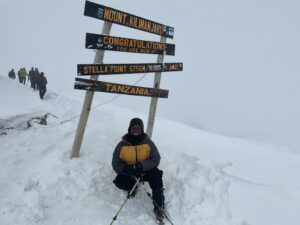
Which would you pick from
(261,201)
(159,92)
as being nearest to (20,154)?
(159,92)

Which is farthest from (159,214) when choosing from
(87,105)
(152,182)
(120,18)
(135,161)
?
(120,18)

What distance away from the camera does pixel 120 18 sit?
8398 millimetres

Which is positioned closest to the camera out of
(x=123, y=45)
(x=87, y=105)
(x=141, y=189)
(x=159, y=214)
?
(x=159, y=214)

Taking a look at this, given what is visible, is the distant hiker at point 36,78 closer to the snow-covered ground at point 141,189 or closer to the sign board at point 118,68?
the snow-covered ground at point 141,189

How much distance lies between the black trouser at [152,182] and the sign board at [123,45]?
2579mm

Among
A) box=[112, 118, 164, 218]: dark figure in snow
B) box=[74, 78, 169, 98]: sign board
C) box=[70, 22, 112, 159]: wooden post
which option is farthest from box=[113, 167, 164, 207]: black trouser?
box=[74, 78, 169, 98]: sign board

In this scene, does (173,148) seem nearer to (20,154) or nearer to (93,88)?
(93,88)

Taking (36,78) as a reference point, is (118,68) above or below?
above

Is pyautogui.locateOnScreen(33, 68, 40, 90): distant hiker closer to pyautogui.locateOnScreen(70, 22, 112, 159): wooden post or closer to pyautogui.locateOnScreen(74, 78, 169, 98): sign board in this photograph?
pyautogui.locateOnScreen(74, 78, 169, 98): sign board

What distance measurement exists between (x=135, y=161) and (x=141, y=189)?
2.39ft

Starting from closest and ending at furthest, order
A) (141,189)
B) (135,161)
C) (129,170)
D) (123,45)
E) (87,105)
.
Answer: (129,170)
(135,161)
(141,189)
(87,105)
(123,45)

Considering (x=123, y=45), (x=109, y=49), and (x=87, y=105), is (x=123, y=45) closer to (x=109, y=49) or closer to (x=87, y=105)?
(x=109, y=49)

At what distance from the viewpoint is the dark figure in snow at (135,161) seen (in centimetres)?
718

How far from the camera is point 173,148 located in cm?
973
